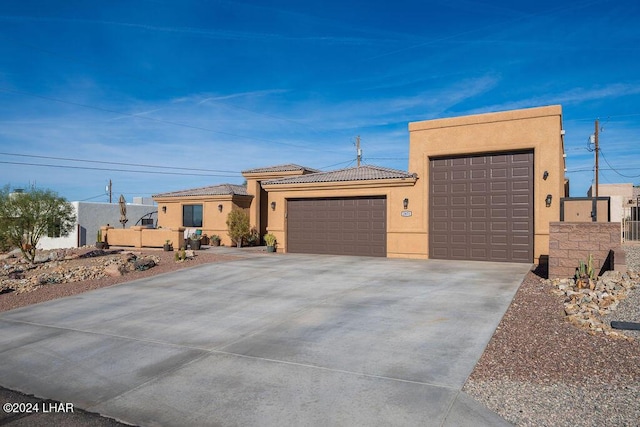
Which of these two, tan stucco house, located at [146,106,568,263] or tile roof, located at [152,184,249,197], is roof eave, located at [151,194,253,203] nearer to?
tile roof, located at [152,184,249,197]

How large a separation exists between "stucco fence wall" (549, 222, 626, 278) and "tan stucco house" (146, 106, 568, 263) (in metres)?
3.63

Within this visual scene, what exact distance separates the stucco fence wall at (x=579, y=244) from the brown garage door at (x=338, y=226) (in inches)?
291

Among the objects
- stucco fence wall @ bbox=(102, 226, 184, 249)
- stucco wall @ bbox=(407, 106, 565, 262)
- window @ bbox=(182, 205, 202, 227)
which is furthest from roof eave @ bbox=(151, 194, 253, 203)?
stucco wall @ bbox=(407, 106, 565, 262)

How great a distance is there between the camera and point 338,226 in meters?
19.6

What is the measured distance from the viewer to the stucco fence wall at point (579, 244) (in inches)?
458

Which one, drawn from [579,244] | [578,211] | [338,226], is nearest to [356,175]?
[338,226]

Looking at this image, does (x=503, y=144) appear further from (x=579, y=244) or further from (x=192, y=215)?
(x=192, y=215)

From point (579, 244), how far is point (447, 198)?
5.91 meters

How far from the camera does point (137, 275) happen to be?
1444cm

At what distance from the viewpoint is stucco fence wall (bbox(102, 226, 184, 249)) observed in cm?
2234

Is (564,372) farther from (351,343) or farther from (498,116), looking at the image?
(498,116)

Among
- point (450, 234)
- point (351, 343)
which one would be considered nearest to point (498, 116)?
→ point (450, 234)

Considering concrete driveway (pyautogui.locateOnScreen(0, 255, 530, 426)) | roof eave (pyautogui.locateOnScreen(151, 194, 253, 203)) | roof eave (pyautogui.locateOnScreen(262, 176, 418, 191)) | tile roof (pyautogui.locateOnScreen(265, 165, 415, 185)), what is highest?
tile roof (pyautogui.locateOnScreen(265, 165, 415, 185))

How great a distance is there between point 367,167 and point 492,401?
1713cm
